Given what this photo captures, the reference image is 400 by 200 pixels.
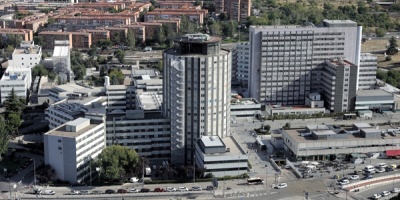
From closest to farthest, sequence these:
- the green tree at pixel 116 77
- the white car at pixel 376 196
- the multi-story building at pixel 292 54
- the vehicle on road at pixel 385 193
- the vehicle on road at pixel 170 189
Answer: the white car at pixel 376 196 < the vehicle on road at pixel 385 193 < the vehicle on road at pixel 170 189 < the multi-story building at pixel 292 54 < the green tree at pixel 116 77

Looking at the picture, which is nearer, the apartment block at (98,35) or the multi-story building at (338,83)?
the multi-story building at (338,83)

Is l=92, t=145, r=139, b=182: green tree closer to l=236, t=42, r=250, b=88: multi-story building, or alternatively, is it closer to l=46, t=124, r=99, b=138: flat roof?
l=46, t=124, r=99, b=138: flat roof

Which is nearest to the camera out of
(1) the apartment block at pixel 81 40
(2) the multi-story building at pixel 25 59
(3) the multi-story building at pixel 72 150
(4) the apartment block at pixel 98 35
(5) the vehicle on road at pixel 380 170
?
(3) the multi-story building at pixel 72 150

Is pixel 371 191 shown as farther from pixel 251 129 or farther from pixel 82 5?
pixel 82 5

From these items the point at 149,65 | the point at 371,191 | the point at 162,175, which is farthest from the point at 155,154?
the point at 149,65

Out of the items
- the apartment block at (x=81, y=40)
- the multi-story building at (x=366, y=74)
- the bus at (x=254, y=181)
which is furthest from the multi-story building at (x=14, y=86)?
the multi-story building at (x=366, y=74)

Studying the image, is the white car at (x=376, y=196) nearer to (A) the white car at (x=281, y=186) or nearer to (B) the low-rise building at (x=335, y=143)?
(A) the white car at (x=281, y=186)
